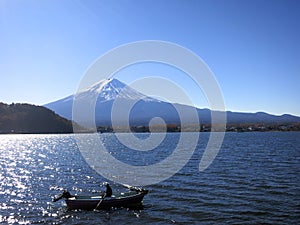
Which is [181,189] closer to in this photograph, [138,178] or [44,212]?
[138,178]

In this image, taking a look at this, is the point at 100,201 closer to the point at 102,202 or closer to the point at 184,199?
the point at 102,202

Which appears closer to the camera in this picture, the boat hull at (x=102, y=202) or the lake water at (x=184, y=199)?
the lake water at (x=184, y=199)

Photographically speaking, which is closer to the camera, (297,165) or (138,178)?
(138,178)

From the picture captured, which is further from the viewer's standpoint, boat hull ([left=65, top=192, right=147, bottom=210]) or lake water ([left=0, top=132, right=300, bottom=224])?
boat hull ([left=65, top=192, right=147, bottom=210])

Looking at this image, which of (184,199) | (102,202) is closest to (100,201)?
(102,202)

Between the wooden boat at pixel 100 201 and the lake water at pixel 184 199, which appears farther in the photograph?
the wooden boat at pixel 100 201

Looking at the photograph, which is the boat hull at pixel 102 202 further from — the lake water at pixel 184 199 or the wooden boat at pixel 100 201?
the lake water at pixel 184 199

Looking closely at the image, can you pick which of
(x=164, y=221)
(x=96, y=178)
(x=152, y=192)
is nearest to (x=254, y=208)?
(x=164, y=221)

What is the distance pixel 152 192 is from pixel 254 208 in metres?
11.0

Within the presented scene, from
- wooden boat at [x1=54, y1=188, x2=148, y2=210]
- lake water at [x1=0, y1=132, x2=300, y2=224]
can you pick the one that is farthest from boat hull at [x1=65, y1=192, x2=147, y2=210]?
lake water at [x1=0, y1=132, x2=300, y2=224]

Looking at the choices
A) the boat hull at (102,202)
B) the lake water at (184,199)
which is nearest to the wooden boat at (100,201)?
the boat hull at (102,202)

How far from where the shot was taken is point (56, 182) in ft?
136

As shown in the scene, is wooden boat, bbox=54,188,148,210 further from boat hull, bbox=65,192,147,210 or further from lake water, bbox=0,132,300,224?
lake water, bbox=0,132,300,224

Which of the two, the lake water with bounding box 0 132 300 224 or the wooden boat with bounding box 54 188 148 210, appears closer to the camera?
the lake water with bounding box 0 132 300 224
